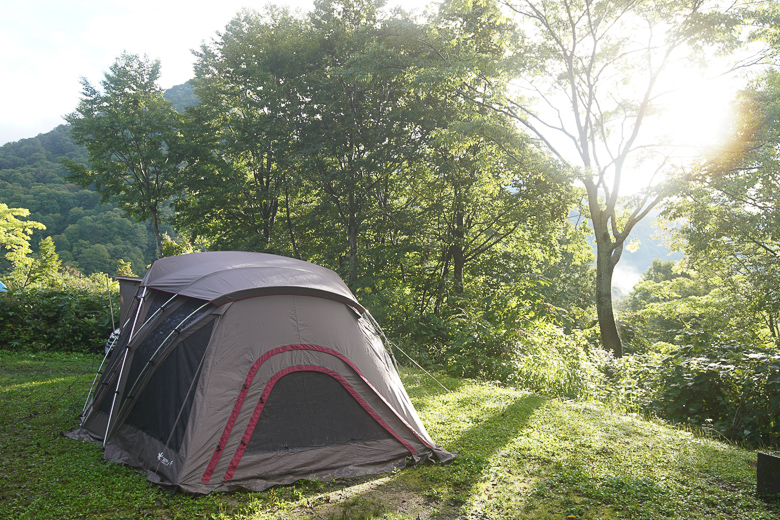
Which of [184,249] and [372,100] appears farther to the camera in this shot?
[184,249]

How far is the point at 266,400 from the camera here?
4309 millimetres

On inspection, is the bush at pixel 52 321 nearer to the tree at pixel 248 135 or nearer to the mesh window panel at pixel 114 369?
the mesh window panel at pixel 114 369

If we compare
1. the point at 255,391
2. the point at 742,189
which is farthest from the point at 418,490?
the point at 742,189

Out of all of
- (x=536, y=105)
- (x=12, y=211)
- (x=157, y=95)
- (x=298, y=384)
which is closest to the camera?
(x=298, y=384)

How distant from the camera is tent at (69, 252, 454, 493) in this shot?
4.10m

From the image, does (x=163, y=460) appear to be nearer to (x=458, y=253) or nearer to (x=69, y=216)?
(x=458, y=253)

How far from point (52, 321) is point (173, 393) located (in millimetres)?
9295

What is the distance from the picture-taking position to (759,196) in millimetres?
12062

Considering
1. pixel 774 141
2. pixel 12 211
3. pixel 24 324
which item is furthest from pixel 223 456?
pixel 12 211

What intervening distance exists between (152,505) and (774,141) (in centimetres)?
1601

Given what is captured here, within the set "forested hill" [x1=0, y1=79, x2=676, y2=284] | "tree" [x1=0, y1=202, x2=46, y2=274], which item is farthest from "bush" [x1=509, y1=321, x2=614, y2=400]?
"forested hill" [x1=0, y1=79, x2=676, y2=284]

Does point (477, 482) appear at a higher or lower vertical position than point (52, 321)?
lower

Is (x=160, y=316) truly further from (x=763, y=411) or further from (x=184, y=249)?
(x=184, y=249)

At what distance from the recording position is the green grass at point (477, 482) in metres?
3.63
